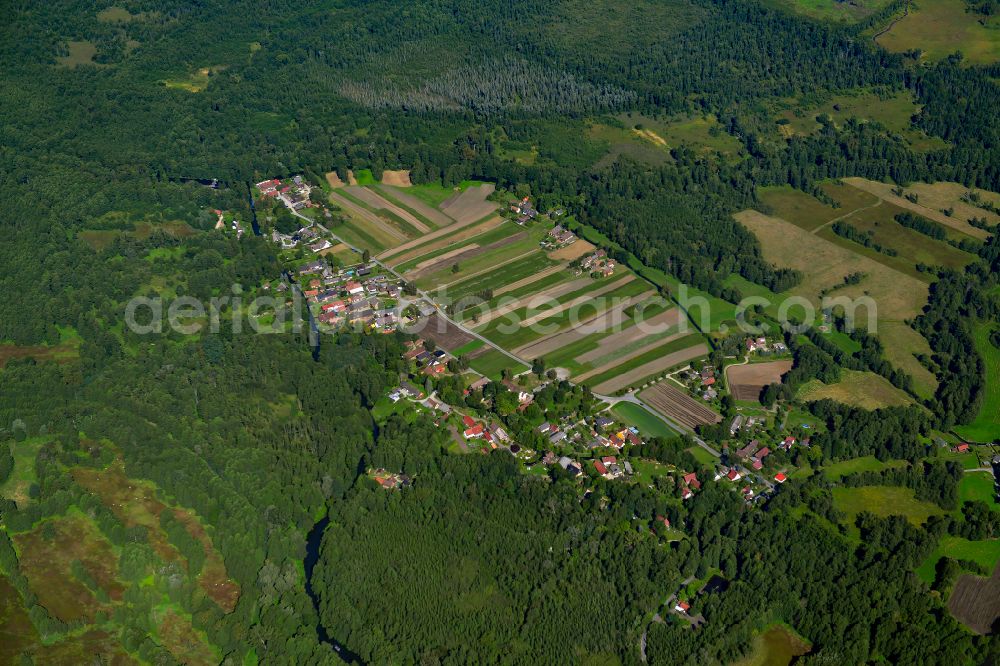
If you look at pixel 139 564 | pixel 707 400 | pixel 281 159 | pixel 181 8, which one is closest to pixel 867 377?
pixel 707 400

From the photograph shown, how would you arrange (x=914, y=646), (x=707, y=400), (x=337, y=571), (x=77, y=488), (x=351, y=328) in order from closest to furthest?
(x=914, y=646) < (x=337, y=571) < (x=77, y=488) < (x=707, y=400) < (x=351, y=328)

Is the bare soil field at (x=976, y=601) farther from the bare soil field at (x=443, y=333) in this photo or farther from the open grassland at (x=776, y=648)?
the bare soil field at (x=443, y=333)

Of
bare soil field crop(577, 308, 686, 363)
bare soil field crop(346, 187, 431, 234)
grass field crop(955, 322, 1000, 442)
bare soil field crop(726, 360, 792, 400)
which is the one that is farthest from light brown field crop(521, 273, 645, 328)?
grass field crop(955, 322, 1000, 442)

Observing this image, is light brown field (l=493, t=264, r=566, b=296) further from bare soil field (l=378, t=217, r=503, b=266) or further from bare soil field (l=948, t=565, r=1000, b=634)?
bare soil field (l=948, t=565, r=1000, b=634)

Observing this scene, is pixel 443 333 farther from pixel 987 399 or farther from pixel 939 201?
pixel 939 201

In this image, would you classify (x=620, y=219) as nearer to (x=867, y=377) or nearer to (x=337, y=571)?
(x=867, y=377)

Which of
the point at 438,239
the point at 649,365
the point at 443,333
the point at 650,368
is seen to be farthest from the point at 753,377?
the point at 438,239
